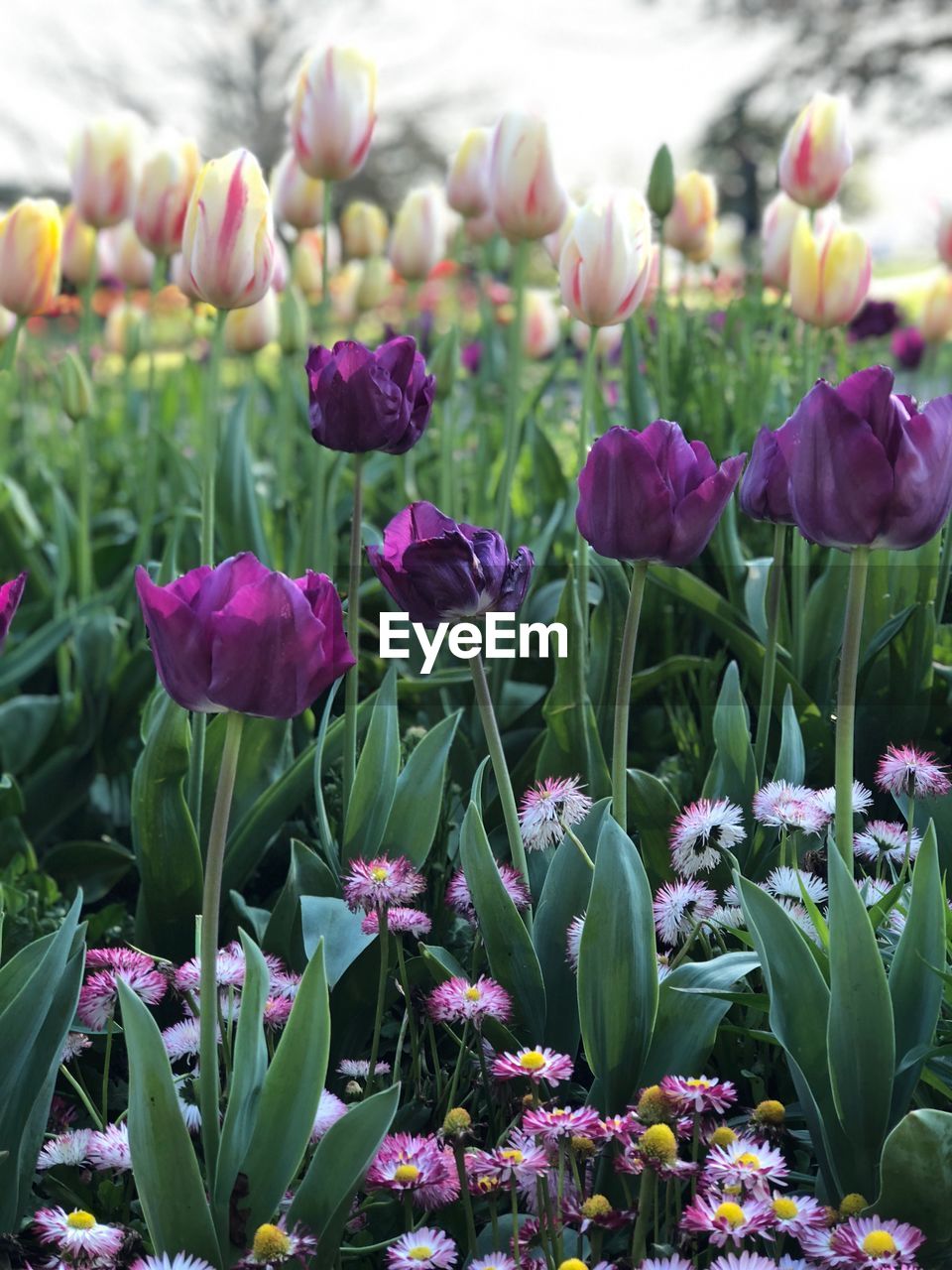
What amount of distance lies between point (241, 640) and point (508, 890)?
46 cm

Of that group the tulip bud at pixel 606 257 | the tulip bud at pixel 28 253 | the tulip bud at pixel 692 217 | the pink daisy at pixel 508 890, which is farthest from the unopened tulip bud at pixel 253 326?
the pink daisy at pixel 508 890

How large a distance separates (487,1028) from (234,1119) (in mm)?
306

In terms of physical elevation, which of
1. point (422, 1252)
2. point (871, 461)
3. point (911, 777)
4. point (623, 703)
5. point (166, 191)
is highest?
point (166, 191)

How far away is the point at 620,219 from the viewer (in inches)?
63.8

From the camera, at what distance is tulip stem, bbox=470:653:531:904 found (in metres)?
1.23

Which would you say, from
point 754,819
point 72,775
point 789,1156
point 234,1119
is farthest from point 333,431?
point 72,775

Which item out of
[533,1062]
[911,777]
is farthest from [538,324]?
[533,1062]

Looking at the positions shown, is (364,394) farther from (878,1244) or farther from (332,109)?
(878,1244)

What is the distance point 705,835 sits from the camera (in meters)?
1.38

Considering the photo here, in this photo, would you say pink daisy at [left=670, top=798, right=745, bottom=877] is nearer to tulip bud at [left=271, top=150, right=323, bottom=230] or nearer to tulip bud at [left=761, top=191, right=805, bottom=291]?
tulip bud at [left=761, top=191, right=805, bottom=291]

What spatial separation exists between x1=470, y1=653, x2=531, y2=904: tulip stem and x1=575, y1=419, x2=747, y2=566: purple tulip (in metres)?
0.16

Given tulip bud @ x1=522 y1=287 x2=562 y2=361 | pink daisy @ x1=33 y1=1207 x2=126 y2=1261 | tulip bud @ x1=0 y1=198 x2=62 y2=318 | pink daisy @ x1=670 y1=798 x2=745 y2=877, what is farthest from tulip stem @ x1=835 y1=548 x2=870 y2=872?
tulip bud @ x1=522 y1=287 x2=562 y2=361

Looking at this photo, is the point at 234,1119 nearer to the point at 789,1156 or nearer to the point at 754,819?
the point at 789,1156

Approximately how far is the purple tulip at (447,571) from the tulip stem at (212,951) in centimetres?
21
